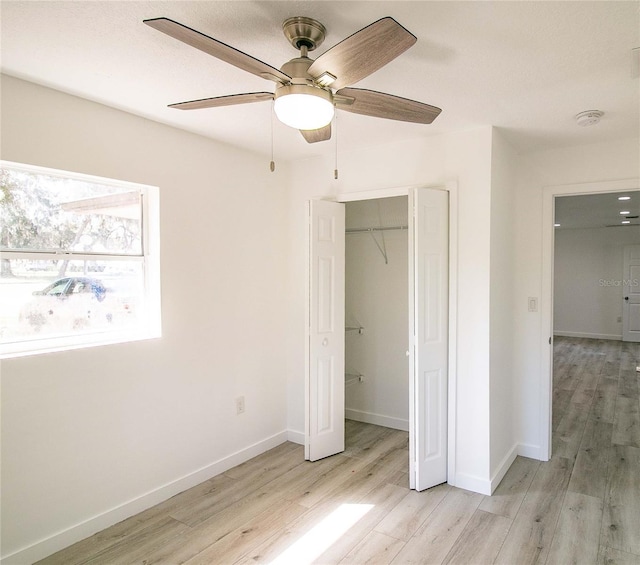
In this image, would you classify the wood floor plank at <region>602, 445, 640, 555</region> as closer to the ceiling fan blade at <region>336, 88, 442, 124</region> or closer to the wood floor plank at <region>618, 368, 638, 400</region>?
the wood floor plank at <region>618, 368, 638, 400</region>

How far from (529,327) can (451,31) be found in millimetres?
2580

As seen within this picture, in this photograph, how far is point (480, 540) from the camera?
2.39 m

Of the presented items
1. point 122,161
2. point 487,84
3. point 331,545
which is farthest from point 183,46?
point 331,545

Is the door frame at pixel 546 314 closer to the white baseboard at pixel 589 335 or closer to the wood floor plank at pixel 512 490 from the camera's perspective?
the wood floor plank at pixel 512 490

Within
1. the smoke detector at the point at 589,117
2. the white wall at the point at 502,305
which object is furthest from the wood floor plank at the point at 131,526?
the smoke detector at the point at 589,117

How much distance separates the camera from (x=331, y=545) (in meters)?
2.36

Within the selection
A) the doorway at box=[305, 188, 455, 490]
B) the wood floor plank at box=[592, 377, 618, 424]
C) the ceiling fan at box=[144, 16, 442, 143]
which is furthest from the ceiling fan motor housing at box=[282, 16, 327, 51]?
the wood floor plank at box=[592, 377, 618, 424]

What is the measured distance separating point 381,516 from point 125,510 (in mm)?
1597

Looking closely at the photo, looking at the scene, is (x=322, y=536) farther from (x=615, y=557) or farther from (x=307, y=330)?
(x=615, y=557)

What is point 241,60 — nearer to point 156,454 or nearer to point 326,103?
point 326,103

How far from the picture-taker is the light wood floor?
2.28 metres

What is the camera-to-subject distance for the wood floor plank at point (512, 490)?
272 centimetres

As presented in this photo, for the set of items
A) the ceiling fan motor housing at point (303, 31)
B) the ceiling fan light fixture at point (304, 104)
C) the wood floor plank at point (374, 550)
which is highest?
the ceiling fan motor housing at point (303, 31)

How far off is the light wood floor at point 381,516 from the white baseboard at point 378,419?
1.18 ft
